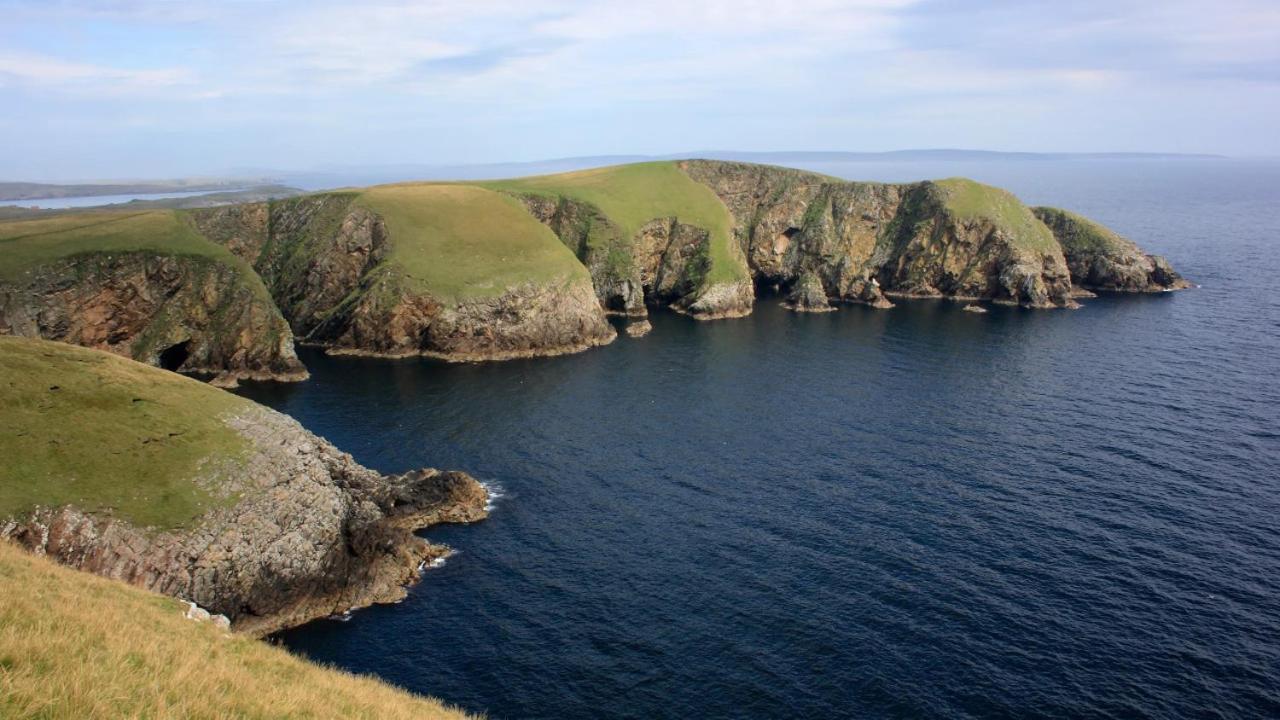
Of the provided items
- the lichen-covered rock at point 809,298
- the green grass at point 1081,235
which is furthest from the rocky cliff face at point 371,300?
the green grass at point 1081,235

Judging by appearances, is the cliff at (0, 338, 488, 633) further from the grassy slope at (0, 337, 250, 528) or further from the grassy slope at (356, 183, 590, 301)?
the grassy slope at (356, 183, 590, 301)

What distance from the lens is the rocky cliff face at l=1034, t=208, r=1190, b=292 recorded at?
540 ft

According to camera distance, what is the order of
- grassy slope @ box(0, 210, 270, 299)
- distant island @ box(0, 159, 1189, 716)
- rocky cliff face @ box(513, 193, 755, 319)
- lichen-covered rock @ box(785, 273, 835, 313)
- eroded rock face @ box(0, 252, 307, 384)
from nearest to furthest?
distant island @ box(0, 159, 1189, 716) → eroded rock face @ box(0, 252, 307, 384) → grassy slope @ box(0, 210, 270, 299) → rocky cliff face @ box(513, 193, 755, 319) → lichen-covered rock @ box(785, 273, 835, 313)

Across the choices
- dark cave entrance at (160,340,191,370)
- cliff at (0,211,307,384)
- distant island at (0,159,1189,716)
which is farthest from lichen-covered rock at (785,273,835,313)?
dark cave entrance at (160,340,191,370)

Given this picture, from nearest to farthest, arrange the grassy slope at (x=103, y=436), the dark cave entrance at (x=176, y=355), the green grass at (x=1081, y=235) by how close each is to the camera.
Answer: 1. the grassy slope at (x=103, y=436)
2. the dark cave entrance at (x=176, y=355)
3. the green grass at (x=1081, y=235)

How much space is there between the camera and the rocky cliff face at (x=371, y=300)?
119m

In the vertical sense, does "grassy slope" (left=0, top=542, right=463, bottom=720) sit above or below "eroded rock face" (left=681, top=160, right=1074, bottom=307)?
below

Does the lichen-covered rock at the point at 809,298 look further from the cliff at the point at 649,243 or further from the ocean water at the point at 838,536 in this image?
the ocean water at the point at 838,536

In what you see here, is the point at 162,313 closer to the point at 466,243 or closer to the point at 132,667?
the point at 466,243

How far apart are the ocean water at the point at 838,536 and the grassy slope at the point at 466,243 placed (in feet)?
61.8

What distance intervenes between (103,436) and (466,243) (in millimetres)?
86116

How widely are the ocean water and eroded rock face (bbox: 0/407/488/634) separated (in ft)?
9.81

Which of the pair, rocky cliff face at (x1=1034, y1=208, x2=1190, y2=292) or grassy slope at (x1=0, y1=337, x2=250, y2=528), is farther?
rocky cliff face at (x1=1034, y1=208, x2=1190, y2=292)

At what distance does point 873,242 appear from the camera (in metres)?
178
